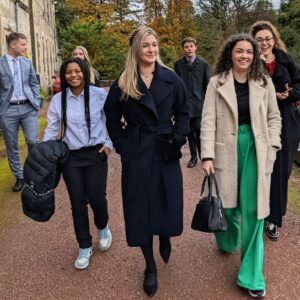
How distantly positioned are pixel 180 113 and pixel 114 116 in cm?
55

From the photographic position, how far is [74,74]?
3.62m

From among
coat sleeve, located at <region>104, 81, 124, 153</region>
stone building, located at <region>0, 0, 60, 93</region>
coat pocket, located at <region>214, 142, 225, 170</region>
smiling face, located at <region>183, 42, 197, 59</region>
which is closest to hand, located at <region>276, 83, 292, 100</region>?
coat pocket, located at <region>214, 142, 225, 170</region>

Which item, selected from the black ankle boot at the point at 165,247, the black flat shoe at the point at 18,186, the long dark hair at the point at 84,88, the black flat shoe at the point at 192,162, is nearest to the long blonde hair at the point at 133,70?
the long dark hair at the point at 84,88

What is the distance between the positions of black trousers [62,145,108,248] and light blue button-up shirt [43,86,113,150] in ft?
0.25

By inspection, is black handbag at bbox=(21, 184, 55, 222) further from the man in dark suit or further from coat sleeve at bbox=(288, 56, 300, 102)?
the man in dark suit

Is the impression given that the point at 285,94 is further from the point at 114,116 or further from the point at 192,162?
the point at 192,162

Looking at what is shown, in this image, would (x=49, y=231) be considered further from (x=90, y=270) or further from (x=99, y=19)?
(x=99, y=19)

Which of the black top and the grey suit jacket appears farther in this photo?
the grey suit jacket

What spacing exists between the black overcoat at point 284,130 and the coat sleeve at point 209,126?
97 centimetres

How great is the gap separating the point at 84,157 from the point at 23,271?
1.26 m

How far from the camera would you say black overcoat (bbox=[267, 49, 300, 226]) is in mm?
3992

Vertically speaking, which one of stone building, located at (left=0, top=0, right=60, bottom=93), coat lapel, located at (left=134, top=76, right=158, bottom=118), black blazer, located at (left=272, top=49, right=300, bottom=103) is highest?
stone building, located at (left=0, top=0, right=60, bottom=93)

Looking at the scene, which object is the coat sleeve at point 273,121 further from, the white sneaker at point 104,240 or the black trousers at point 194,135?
the black trousers at point 194,135

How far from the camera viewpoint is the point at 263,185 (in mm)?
3328
